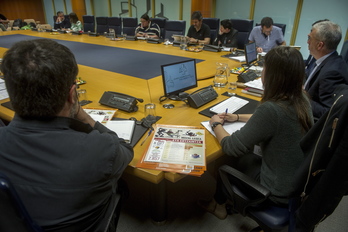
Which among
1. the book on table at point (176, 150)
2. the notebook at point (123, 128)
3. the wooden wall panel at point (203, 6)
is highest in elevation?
the wooden wall panel at point (203, 6)

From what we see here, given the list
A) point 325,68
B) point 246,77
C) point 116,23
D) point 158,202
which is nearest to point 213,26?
point 116,23

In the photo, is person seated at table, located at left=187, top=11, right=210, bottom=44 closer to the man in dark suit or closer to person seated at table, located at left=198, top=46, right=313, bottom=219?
the man in dark suit

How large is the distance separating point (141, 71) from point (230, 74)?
1021 mm

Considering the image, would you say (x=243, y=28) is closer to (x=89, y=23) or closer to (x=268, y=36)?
(x=268, y=36)

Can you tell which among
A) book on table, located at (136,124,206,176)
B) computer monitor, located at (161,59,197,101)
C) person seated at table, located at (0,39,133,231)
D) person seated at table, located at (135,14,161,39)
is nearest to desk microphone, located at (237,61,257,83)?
computer monitor, located at (161,59,197,101)

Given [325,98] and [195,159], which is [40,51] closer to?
[195,159]

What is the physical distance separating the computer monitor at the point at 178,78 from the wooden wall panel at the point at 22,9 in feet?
42.6

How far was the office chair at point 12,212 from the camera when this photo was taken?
0.63 metres

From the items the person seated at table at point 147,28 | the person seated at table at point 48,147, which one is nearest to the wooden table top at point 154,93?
the person seated at table at point 48,147

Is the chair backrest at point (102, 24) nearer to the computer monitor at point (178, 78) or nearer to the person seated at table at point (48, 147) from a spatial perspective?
the computer monitor at point (178, 78)

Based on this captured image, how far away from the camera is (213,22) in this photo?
15.9 feet

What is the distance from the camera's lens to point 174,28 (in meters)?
4.95

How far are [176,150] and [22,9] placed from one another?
46.0 ft

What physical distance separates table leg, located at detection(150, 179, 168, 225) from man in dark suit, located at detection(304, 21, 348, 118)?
1.35 metres
